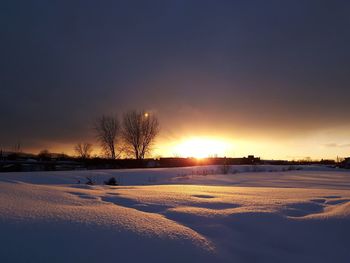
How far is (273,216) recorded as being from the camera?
8.98ft

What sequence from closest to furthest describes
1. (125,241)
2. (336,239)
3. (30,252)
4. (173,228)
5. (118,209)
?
(30,252), (125,241), (173,228), (336,239), (118,209)

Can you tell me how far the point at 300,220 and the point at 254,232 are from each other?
0.57 m

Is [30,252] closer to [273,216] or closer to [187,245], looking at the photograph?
[187,245]

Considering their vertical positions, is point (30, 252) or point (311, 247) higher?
point (30, 252)

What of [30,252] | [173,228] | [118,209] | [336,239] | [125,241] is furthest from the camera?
[118,209]

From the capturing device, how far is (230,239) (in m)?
2.26

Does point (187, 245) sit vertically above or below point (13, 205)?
below

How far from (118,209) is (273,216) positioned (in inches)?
58.4

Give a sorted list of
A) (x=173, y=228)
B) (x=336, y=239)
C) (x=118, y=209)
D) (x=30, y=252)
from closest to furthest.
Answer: (x=30, y=252) < (x=173, y=228) < (x=336, y=239) < (x=118, y=209)

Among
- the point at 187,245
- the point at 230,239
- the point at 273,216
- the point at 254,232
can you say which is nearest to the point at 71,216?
the point at 187,245

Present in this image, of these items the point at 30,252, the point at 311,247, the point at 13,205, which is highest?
the point at 13,205

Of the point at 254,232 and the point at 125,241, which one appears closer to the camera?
the point at 125,241

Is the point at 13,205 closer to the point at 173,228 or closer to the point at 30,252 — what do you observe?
the point at 30,252

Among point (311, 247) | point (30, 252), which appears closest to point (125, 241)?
point (30, 252)
